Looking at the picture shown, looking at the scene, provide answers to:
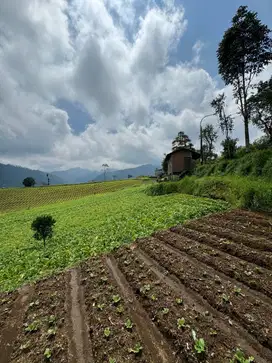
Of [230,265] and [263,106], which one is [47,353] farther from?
[263,106]

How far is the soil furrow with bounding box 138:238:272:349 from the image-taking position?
2.98m

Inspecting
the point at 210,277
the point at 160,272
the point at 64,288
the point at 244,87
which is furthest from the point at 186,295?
the point at 244,87

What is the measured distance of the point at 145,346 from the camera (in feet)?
9.66

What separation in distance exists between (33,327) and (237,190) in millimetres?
10166

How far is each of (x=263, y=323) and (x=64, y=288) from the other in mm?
4251

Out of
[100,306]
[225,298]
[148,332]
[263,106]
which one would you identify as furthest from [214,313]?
[263,106]

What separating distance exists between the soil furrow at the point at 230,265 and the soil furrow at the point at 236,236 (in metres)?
0.88

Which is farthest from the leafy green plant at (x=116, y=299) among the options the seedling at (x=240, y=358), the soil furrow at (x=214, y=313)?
the seedling at (x=240, y=358)

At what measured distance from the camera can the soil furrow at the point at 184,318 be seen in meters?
2.68

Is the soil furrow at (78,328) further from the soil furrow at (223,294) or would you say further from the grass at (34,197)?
the grass at (34,197)

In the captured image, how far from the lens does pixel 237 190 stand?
1018cm

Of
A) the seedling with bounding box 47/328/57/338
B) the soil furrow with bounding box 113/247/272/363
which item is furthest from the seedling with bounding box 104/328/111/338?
the seedling with bounding box 47/328/57/338

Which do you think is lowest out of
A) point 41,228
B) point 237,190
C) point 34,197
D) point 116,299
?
point 34,197

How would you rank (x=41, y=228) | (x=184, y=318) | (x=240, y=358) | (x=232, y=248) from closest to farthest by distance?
1. (x=240, y=358)
2. (x=184, y=318)
3. (x=232, y=248)
4. (x=41, y=228)
